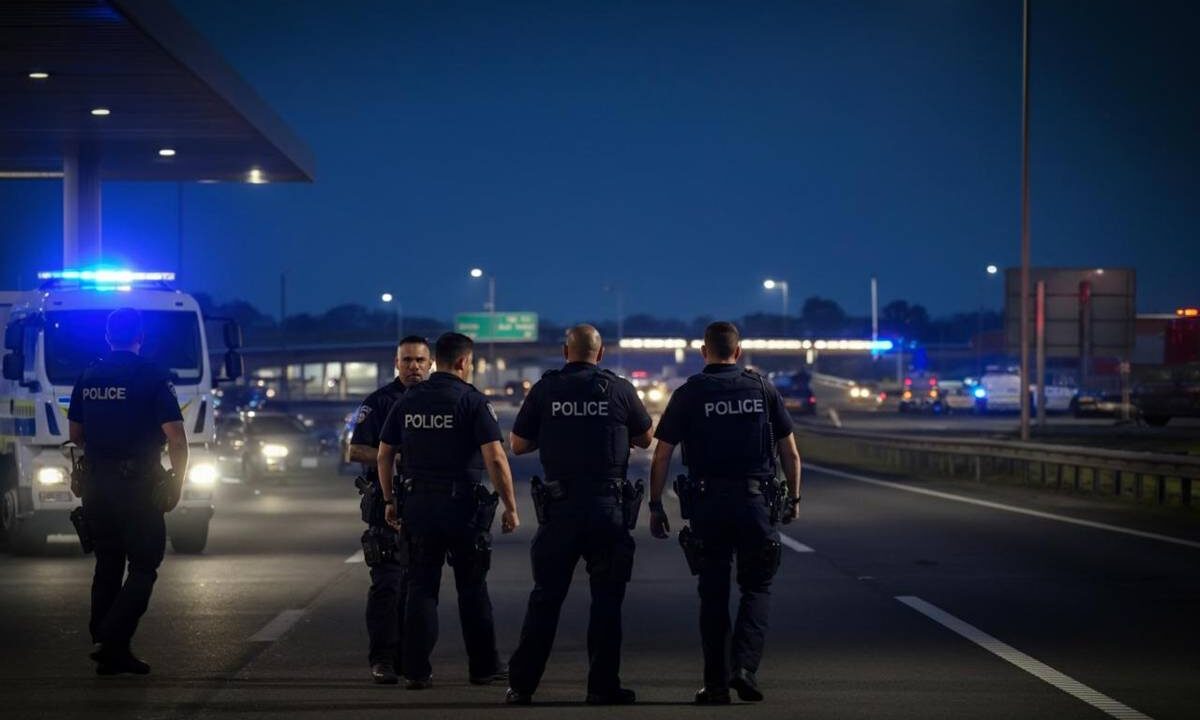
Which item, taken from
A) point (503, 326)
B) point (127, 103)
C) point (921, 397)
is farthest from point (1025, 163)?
point (503, 326)

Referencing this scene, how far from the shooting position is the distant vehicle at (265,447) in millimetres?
33875

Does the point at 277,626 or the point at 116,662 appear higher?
A: the point at 116,662

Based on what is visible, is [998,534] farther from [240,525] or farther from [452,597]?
[240,525]

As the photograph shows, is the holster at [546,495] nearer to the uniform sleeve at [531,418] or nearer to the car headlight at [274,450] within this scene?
the uniform sleeve at [531,418]

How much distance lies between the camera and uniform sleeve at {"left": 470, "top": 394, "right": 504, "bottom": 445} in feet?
31.2

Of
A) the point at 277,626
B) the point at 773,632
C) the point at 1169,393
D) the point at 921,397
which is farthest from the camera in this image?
the point at 921,397

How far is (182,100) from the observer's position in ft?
86.8

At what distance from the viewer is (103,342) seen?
62.5 feet

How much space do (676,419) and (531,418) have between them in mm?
765

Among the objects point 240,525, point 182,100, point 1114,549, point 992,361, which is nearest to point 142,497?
point 1114,549

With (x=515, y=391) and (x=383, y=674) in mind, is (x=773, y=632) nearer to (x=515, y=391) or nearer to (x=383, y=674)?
(x=383, y=674)

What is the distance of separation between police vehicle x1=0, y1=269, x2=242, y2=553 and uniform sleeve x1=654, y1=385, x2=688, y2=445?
9.48 m

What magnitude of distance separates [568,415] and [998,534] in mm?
12013

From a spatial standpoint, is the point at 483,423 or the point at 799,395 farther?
the point at 799,395
